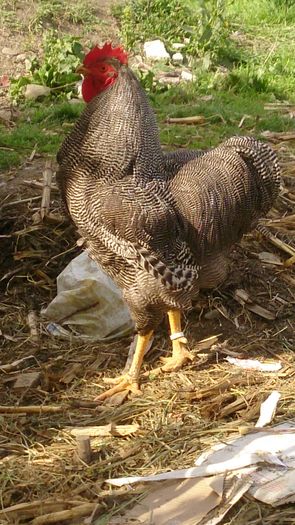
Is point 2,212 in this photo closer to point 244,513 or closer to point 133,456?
point 133,456

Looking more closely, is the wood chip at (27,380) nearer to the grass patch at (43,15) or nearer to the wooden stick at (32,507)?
the wooden stick at (32,507)

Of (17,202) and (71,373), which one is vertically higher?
(17,202)

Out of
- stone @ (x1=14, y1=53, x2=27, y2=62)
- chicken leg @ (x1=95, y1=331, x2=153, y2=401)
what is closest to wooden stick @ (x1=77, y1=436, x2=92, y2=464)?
chicken leg @ (x1=95, y1=331, x2=153, y2=401)

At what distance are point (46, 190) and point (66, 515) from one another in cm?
296

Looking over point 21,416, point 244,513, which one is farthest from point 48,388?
point 244,513

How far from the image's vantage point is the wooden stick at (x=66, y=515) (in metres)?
3.59

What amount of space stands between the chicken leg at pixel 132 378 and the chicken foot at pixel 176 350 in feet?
0.57

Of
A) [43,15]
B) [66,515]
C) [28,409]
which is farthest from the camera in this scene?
[43,15]

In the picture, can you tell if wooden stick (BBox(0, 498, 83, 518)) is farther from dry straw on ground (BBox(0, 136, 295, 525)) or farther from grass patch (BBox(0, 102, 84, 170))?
grass patch (BBox(0, 102, 84, 170))

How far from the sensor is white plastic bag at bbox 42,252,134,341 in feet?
17.7

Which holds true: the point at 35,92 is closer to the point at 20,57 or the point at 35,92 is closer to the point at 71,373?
the point at 20,57

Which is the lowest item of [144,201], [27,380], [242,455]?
[27,380]

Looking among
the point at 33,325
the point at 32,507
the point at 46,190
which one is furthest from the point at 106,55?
the point at 32,507

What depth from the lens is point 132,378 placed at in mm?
4914
